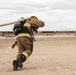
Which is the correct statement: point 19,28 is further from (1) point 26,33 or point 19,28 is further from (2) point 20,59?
(2) point 20,59

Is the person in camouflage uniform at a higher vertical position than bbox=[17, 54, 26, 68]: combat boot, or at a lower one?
higher

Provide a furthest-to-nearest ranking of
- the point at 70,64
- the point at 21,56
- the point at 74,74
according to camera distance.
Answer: the point at 70,64 < the point at 21,56 < the point at 74,74

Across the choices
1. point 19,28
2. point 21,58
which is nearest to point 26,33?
point 19,28

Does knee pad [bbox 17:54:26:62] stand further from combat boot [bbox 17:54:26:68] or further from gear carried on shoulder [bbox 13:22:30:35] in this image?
gear carried on shoulder [bbox 13:22:30:35]

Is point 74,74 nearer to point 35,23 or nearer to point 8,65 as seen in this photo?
point 35,23

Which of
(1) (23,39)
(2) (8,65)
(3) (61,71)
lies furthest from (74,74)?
(2) (8,65)

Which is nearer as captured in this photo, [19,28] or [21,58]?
[21,58]

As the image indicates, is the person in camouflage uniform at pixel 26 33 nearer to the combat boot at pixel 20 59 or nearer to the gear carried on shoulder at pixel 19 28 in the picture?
the gear carried on shoulder at pixel 19 28

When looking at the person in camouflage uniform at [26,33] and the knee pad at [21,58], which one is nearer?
the knee pad at [21,58]

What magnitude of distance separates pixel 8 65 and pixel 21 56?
1.96 metres

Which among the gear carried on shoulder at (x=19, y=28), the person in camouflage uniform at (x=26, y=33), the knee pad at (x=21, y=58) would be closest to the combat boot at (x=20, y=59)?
the knee pad at (x=21, y=58)

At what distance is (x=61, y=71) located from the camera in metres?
13.7

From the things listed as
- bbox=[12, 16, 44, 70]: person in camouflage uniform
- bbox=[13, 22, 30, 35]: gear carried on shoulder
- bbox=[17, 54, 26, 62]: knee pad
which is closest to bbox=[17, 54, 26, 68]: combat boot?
bbox=[17, 54, 26, 62]: knee pad

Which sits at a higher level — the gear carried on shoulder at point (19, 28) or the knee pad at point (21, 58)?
the gear carried on shoulder at point (19, 28)
